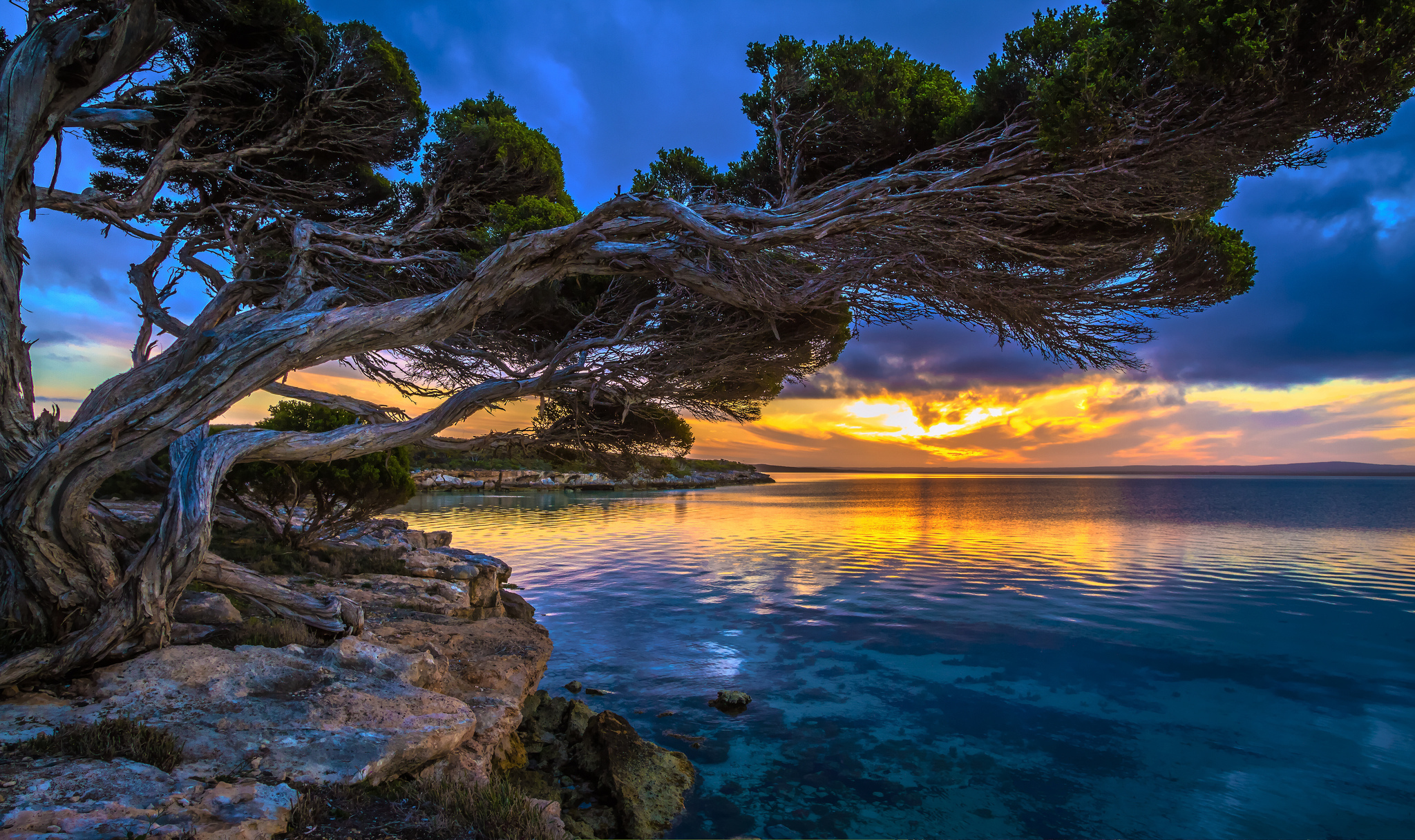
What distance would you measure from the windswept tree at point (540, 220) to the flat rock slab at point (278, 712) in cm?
66

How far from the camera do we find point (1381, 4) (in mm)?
4262

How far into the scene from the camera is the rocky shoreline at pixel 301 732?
3025 millimetres

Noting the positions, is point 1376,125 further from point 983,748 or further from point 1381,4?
point 983,748

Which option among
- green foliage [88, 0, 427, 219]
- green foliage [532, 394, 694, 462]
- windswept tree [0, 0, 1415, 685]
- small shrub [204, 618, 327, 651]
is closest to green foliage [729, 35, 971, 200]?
windswept tree [0, 0, 1415, 685]

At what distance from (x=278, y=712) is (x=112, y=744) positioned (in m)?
0.89

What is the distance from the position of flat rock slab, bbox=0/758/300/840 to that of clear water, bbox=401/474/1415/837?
11.0ft

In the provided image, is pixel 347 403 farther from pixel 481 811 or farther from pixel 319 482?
pixel 481 811

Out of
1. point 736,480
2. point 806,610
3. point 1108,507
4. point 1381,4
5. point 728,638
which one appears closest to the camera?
point 1381,4

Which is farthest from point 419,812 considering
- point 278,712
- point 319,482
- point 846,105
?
point 319,482

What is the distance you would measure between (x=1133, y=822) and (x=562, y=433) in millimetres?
8164

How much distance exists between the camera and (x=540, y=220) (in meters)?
8.02

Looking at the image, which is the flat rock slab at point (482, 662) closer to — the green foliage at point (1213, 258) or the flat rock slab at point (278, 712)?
the flat rock slab at point (278, 712)

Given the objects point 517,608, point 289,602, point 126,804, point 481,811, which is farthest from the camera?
point 517,608

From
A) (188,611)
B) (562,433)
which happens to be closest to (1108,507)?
(562,433)
